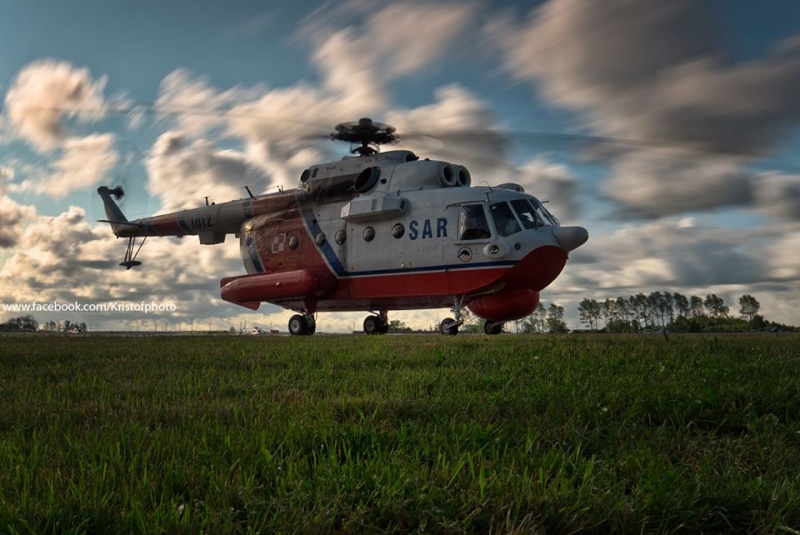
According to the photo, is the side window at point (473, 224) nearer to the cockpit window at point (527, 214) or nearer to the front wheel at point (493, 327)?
the cockpit window at point (527, 214)

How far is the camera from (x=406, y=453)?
296cm

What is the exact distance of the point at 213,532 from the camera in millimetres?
2010

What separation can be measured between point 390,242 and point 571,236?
550 centimetres

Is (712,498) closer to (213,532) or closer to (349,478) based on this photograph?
(349,478)

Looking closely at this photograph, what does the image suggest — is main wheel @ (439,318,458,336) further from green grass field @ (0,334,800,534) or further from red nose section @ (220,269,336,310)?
green grass field @ (0,334,800,534)

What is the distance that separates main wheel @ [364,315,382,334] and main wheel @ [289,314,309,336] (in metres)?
2.33

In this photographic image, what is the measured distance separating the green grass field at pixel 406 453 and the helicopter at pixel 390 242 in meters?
11.9

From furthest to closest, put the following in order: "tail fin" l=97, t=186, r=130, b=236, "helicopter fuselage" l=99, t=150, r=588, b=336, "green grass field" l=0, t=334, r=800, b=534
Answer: "tail fin" l=97, t=186, r=130, b=236 → "helicopter fuselage" l=99, t=150, r=588, b=336 → "green grass field" l=0, t=334, r=800, b=534

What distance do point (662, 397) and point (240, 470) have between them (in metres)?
3.03

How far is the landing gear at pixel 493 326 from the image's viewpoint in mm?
19375

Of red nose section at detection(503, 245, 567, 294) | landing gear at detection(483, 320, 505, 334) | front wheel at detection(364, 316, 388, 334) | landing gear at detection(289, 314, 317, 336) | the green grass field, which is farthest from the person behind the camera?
front wheel at detection(364, 316, 388, 334)

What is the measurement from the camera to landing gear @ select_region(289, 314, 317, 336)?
21.9 m

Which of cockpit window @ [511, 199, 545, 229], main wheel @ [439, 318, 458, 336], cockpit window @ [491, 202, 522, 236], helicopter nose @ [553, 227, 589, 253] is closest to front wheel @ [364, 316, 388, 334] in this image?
main wheel @ [439, 318, 458, 336]

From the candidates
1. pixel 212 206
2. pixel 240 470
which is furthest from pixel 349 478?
pixel 212 206
